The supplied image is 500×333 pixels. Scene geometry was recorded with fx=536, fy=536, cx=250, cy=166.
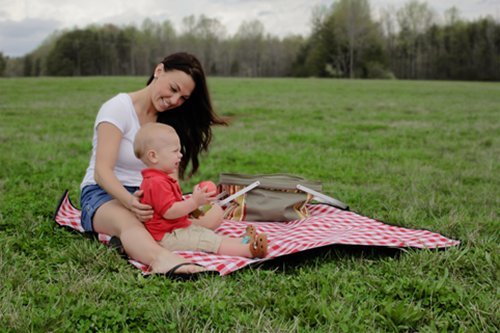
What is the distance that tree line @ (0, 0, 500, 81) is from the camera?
52.3 metres

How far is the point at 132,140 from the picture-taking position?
147 inches

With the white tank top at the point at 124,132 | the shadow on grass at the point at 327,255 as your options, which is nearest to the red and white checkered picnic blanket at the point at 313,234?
the shadow on grass at the point at 327,255

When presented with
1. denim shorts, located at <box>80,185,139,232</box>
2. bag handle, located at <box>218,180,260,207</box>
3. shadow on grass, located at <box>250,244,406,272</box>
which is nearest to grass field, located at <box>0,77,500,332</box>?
shadow on grass, located at <box>250,244,406,272</box>

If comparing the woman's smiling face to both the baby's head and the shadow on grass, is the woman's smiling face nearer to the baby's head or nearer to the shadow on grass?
the baby's head

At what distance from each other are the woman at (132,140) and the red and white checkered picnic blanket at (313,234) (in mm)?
138

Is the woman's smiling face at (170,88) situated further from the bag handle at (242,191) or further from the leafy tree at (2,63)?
the leafy tree at (2,63)

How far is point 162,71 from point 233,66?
59449mm

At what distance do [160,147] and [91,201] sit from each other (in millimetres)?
693

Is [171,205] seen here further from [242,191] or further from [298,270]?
[242,191]

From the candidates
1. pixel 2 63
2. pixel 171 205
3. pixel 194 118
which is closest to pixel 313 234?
pixel 171 205

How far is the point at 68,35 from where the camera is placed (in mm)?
55625

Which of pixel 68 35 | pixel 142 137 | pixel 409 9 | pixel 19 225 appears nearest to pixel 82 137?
pixel 19 225

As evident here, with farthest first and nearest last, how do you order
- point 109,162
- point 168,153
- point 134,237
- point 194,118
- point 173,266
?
point 194,118 < point 109,162 < point 168,153 < point 134,237 < point 173,266

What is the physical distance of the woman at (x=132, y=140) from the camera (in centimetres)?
320
